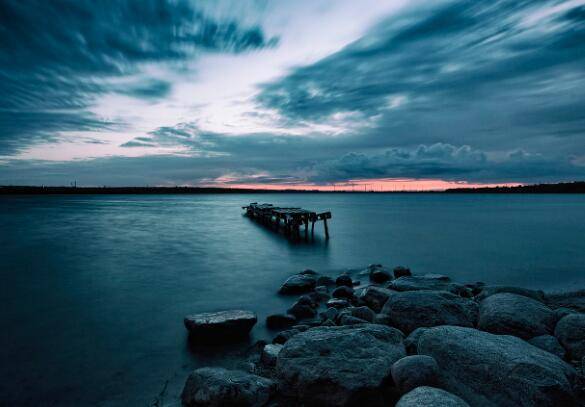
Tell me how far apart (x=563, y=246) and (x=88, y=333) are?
25075mm

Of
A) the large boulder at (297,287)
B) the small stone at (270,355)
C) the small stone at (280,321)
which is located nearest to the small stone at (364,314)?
the small stone at (280,321)

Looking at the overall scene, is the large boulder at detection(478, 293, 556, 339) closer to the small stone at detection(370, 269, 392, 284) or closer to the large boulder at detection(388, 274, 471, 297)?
the large boulder at detection(388, 274, 471, 297)

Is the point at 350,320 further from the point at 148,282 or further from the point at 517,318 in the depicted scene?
the point at 148,282

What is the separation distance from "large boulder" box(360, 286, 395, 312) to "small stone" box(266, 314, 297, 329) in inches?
73.0

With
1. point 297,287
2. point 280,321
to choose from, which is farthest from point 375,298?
point 297,287

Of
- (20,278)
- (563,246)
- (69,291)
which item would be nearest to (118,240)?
(20,278)

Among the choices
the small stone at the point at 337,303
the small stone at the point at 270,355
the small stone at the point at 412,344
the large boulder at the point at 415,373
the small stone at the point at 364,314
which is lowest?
the small stone at the point at 337,303

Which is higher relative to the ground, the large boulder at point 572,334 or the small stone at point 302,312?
the large boulder at point 572,334

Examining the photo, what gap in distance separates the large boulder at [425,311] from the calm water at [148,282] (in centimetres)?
274

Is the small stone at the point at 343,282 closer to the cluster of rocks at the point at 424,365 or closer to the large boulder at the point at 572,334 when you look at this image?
the cluster of rocks at the point at 424,365

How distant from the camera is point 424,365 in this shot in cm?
400

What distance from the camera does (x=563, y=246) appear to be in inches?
848

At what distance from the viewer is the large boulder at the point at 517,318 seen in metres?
5.66

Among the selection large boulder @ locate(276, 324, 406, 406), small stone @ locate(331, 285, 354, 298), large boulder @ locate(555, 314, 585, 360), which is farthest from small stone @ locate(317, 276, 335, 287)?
large boulder @ locate(555, 314, 585, 360)
